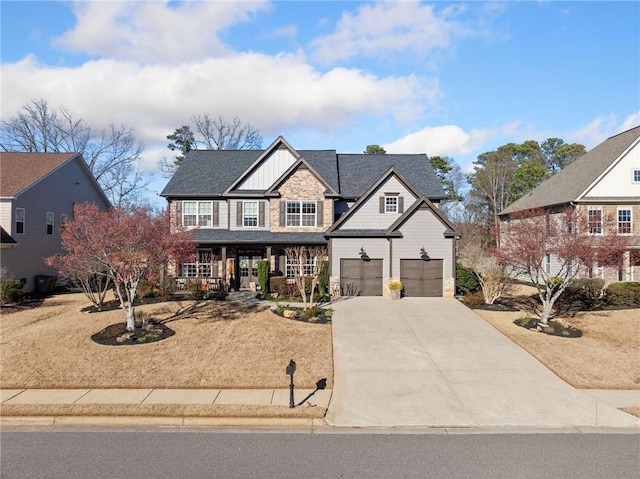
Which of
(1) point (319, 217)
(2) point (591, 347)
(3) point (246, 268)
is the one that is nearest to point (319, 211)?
(1) point (319, 217)

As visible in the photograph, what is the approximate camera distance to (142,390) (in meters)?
10.5

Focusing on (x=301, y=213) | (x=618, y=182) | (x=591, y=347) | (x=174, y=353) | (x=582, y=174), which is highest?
(x=582, y=174)

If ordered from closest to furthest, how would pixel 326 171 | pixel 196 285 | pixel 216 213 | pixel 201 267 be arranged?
pixel 196 285, pixel 201 267, pixel 216 213, pixel 326 171

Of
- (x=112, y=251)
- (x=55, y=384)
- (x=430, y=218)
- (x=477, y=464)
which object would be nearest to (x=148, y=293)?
(x=112, y=251)

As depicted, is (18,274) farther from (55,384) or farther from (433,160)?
(433,160)

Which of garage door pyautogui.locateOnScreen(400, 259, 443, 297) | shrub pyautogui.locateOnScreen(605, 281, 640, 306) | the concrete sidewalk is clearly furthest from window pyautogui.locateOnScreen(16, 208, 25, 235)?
shrub pyautogui.locateOnScreen(605, 281, 640, 306)

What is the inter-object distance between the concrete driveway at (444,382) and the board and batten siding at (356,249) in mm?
5933

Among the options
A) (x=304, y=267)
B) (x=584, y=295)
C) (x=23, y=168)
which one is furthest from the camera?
(x=23, y=168)

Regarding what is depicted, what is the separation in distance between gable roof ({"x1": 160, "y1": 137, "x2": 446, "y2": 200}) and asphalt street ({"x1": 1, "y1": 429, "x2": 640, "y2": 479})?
62.9 ft

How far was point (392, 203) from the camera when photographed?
2436cm

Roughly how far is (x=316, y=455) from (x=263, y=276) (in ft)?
52.8

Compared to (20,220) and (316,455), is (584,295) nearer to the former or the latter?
(316,455)

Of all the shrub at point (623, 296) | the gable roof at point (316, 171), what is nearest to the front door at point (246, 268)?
the gable roof at point (316, 171)

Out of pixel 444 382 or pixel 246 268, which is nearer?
pixel 444 382
